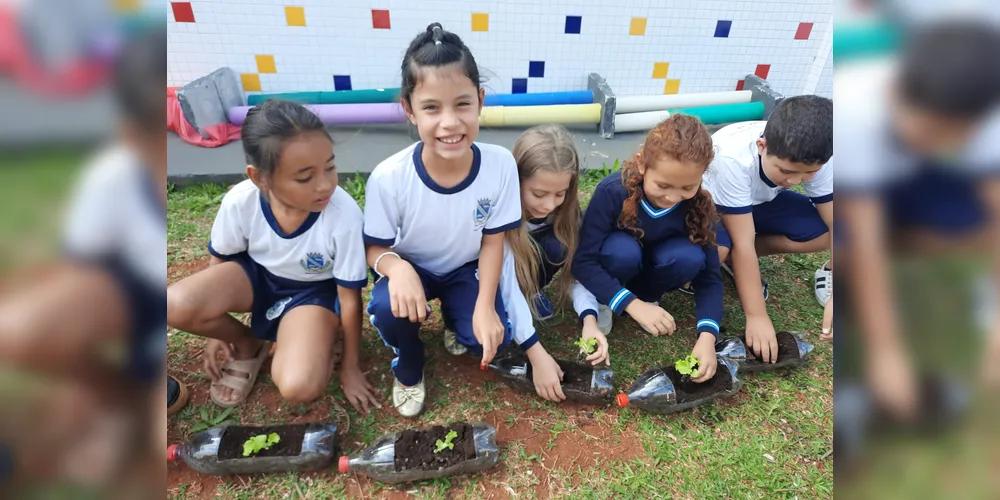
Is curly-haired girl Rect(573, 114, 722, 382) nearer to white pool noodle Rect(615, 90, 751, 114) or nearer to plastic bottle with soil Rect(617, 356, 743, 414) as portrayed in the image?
plastic bottle with soil Rect(617, 356, 743, 414)

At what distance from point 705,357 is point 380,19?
3668 millimetres

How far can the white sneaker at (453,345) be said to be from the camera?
2.62 m

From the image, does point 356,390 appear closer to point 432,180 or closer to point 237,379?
point 237,379

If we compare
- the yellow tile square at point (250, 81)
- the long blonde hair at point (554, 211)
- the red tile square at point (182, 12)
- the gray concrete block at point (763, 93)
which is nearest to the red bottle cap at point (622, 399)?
the long blonde hair at point (554, 211)

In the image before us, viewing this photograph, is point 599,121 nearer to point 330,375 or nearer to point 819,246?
point 819,246

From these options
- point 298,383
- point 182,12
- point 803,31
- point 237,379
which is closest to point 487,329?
point 298,383

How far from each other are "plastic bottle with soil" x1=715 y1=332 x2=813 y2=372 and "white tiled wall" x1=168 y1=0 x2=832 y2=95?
101 inches

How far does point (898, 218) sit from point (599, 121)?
15.1 ft

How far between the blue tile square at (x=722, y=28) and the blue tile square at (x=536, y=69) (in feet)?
5.23

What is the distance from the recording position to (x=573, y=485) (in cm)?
208

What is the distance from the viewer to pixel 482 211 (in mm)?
2246

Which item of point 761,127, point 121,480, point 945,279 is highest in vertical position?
point 945,279

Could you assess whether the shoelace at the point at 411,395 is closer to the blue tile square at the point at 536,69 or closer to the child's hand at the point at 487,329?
the child's hand at the point at 487,329

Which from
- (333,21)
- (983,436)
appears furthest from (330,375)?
(333,21)
